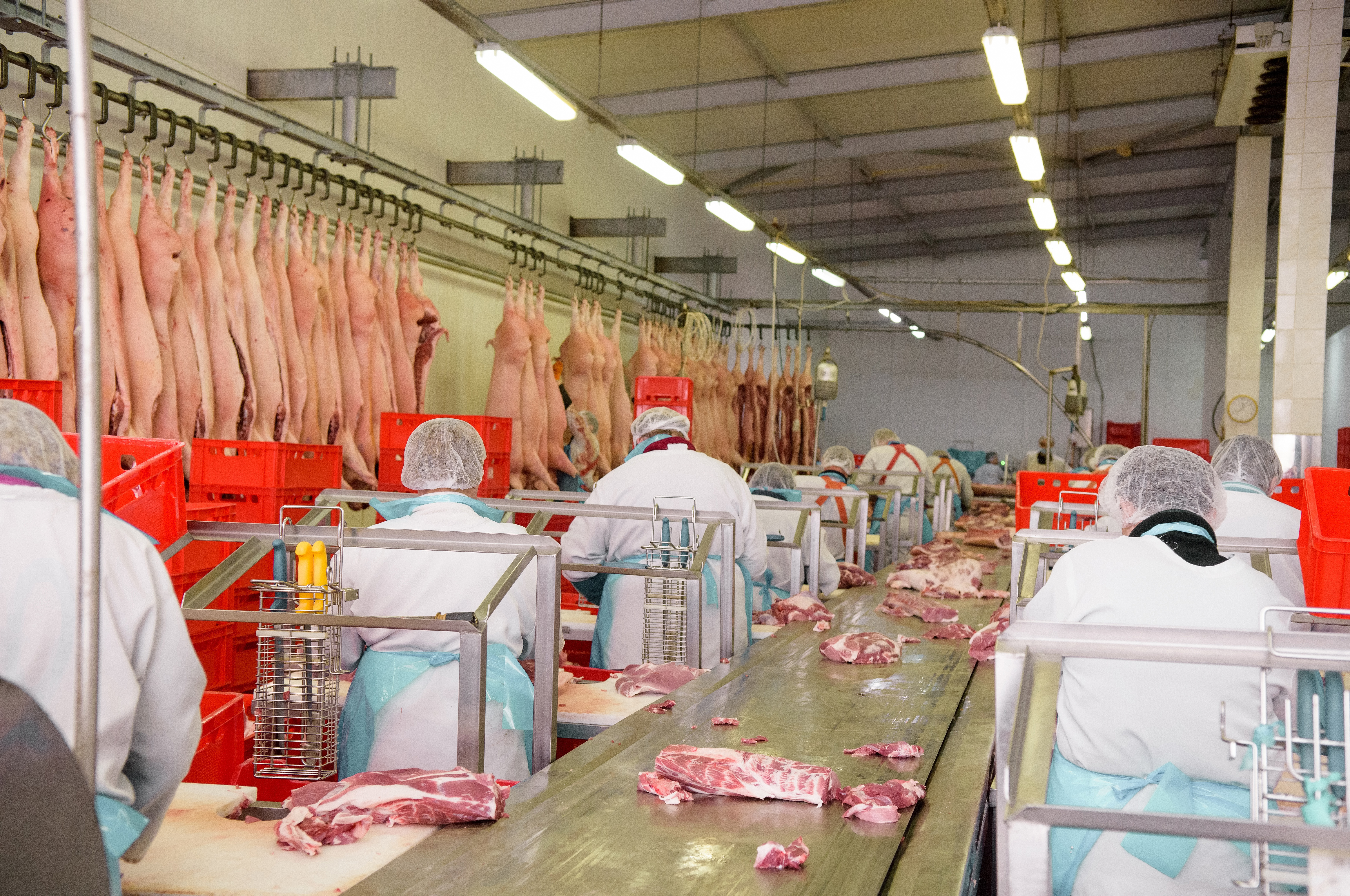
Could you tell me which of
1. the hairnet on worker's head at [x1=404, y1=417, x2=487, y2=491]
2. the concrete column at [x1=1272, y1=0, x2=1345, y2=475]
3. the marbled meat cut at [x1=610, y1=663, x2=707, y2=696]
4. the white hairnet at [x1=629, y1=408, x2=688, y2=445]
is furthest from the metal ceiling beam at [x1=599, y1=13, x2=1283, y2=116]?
the marbled meat cut at [x1=610, y1=663, x2=707, y2=696]

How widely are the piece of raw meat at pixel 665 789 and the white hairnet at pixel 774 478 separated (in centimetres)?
445

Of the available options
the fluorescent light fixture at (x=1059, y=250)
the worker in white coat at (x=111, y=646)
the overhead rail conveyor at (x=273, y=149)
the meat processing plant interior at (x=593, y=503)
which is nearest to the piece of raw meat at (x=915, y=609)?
the meat processing plant interior at (x=593, y=503)

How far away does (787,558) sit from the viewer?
6598 mm

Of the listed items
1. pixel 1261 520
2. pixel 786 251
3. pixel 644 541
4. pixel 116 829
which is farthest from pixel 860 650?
pixel 786 251

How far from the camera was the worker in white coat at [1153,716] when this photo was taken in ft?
8.07

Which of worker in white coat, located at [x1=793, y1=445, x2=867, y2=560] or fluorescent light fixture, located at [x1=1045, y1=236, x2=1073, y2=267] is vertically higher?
fluorescent light fixture, located at [x1=1045, y1=236, x2=1073, y2=267]

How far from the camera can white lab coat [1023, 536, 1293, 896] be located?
2473 mm

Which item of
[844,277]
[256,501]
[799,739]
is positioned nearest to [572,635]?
[256,501]

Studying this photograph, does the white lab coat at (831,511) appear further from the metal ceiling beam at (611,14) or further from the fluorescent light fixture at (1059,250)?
the fluorescent light fixture at (1059,250)

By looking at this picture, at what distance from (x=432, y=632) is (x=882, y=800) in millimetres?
1451

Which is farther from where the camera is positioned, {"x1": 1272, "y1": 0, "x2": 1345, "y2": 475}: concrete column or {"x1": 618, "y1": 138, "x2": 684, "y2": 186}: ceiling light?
{"x1": 618, "y1": 138, "x2": 684, "y2": 186}: ceiling light

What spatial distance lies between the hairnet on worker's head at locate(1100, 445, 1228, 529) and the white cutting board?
1921mm

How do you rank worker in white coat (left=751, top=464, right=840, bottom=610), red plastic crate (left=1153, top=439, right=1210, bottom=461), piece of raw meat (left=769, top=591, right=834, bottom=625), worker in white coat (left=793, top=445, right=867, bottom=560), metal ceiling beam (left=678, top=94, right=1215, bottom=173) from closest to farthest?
1. piece of raw meat (left=769, top=591, right=834, bottom=625)
2. worker in white coat (left=751, top=464, right=840, bottom=610)
3. worker in white coat (left=793, top=445, right=867, bottom=560)
4. metal ceiling beam (left=678, top=94, right=1215, bottom=173)
5. red plastic crate (left=1153, top=439, right=1210, bottom=461)

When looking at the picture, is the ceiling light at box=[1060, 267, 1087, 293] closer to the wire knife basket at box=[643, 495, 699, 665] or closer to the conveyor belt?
the wire knife basket at box=[643, 495, 699, 665]
